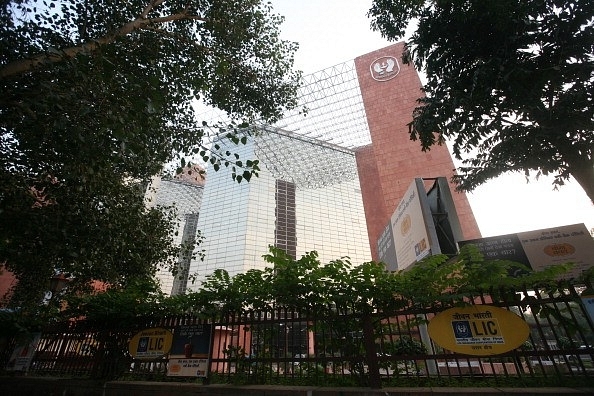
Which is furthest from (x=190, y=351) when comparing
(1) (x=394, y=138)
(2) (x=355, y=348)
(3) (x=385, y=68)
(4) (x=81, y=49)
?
(3) (x=385, y=68)

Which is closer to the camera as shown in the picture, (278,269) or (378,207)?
(278,269)

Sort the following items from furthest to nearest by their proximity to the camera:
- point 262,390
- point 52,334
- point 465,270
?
1. point 52,334
2. point 262,390
3. point 465,270

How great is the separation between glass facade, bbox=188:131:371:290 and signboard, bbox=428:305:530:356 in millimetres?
32887

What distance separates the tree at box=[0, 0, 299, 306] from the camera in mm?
4039

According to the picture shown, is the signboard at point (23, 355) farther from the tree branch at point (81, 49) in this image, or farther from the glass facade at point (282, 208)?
the glass facade at point (282, 208)

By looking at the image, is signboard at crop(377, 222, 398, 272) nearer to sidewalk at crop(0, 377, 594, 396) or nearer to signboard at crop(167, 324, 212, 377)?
sidewalk at crop(0, 377, 594, 396)

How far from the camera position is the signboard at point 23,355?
6.57 m

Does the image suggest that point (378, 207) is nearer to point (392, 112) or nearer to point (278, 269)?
point (392, 112)

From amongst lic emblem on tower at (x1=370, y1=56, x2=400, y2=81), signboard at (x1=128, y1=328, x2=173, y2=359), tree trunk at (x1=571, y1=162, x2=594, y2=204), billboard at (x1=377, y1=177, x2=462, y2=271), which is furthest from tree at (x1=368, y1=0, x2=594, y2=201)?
lic emblem on tower at (x1=370, y1=56, x2=400, y2=81)

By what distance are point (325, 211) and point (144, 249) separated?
5128 cm

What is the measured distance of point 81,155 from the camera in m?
4.28

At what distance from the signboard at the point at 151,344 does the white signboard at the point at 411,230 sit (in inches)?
229

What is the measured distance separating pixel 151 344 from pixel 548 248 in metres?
8.22

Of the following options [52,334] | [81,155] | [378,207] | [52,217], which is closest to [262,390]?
[81,155]
